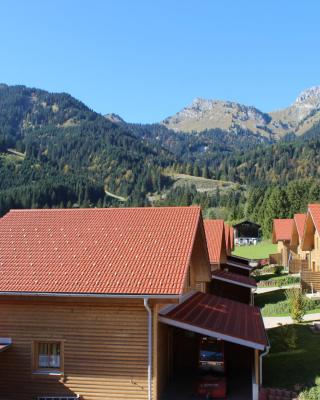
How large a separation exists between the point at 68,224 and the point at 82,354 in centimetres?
533

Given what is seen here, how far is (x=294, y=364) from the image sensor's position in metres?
17.5

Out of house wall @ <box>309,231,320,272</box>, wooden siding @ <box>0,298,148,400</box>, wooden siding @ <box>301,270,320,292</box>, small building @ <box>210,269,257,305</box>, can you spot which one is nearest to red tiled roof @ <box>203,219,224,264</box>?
small building @ <box>210,269,257,305</box>

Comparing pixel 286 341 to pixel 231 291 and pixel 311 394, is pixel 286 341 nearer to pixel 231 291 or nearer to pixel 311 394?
pixel 311 394

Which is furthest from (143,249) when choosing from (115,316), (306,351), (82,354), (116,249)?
(306,351)

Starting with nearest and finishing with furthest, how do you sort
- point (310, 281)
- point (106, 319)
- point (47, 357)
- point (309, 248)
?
point (106, 319) < point (47, 357) < point (310, 281) < point (309, 248)

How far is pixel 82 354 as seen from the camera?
1449cm

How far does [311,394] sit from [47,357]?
7.63 metres

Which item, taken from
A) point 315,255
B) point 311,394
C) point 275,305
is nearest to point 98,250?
point 311,394

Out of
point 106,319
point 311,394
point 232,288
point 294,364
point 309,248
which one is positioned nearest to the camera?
point 311,394

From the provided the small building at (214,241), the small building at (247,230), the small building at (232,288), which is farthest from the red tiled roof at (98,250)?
the small building at (247,230)

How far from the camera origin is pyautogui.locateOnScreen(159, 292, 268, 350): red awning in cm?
1438

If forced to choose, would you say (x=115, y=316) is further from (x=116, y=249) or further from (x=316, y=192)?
(x=316, y=192)

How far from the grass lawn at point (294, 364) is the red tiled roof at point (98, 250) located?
5.29m

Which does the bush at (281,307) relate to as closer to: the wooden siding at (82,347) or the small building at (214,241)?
the small building at (214,241)
